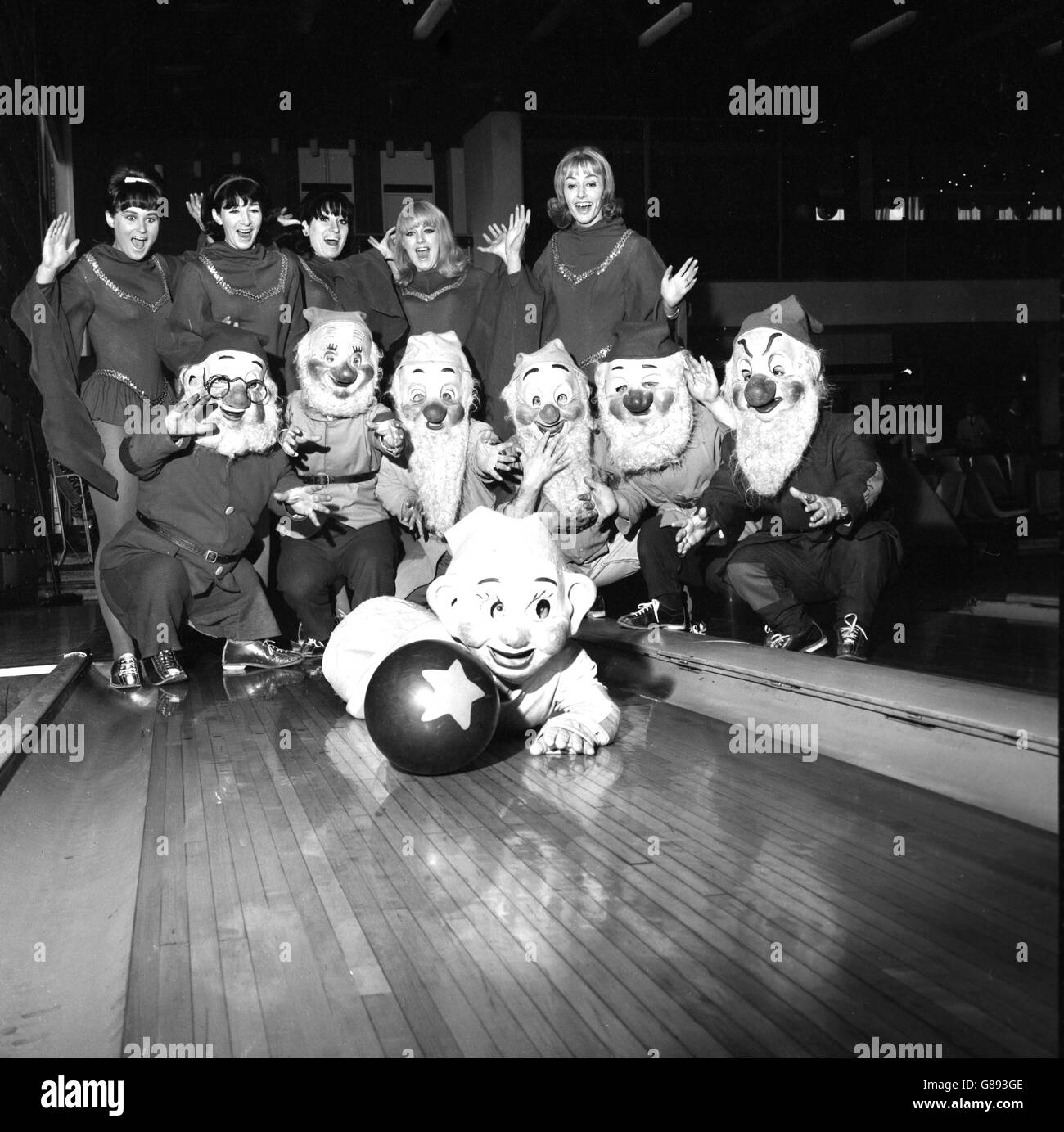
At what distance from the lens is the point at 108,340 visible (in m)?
3.98

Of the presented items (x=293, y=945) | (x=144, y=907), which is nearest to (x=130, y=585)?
(x=144, y=907)

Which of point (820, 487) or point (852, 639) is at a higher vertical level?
point (820, 487)

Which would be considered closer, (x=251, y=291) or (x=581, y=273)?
(x=251, y=291)

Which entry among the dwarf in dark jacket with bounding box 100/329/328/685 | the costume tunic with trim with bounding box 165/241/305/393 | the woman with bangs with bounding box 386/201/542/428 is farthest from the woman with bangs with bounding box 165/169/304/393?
the woman with bangs with bounding box 386/201/542/428

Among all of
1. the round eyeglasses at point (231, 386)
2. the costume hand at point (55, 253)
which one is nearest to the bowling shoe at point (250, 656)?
the round eyeglasses at point (231, 386)

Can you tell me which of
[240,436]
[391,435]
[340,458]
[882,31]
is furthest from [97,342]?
[882,31]

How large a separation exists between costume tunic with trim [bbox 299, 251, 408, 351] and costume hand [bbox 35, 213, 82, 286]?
876 millimetres

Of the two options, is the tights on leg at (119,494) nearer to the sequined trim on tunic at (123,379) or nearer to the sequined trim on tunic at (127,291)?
the sequined trim on tunic at (123,379)

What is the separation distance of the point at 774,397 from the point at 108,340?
7.47 ft

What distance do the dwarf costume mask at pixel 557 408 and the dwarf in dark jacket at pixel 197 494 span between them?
75 cm

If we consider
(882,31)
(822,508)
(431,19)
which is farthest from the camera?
(882,31)

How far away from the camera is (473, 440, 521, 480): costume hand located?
3.98 meters

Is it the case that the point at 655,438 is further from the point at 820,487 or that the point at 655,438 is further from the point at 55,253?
the point at 55,253
